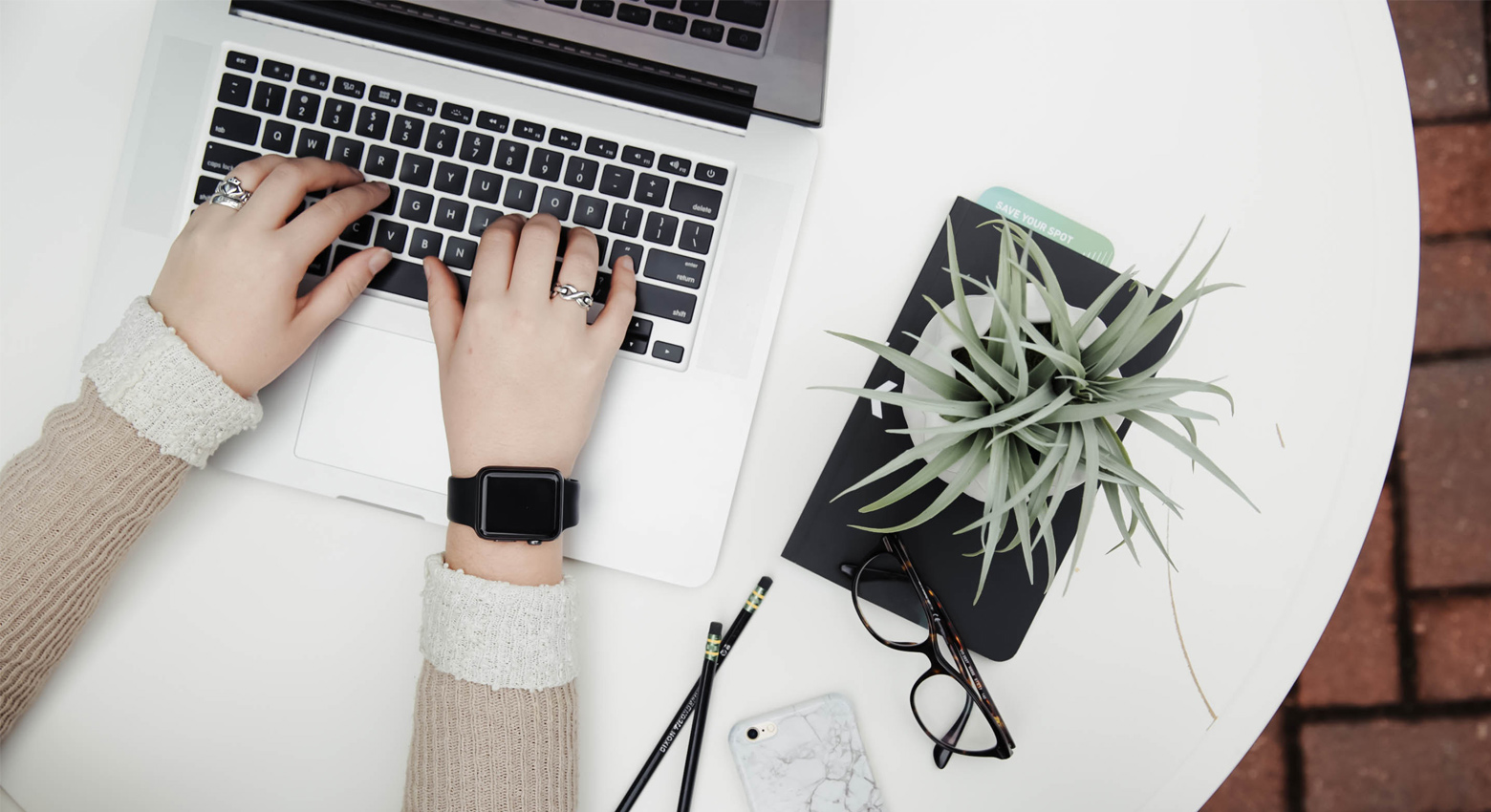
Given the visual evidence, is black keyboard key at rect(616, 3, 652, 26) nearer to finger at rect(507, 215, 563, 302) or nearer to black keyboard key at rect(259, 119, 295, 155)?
finger at rect(507, 215, 563, 302)

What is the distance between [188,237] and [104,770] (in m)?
0.39

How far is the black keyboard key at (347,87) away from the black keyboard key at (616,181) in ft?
0.61

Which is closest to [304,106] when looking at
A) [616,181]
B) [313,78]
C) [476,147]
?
[313,78]

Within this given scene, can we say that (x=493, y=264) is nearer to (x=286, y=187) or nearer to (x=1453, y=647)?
(x=286, y=187)

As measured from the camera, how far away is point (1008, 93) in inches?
24.9

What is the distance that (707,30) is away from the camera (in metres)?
0.54

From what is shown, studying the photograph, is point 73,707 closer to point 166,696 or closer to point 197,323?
point 166,696

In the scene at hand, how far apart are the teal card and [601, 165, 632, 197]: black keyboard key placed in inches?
10.2

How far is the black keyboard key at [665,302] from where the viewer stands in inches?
23.1

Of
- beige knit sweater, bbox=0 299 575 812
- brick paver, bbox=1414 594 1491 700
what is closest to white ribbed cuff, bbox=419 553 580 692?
beige knit sweater, bbox=0 299 575 812

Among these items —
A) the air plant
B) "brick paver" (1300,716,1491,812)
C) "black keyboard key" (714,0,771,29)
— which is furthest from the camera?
"brick paver" (1300,716,1491,812)

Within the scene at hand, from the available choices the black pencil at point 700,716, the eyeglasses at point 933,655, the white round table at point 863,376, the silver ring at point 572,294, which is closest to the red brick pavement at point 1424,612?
the white round table at point 863,376

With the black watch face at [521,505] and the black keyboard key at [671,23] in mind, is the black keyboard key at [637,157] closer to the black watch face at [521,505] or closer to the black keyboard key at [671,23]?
the black keyboard key at [671,23]

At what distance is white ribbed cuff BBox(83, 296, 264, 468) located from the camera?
56cm
